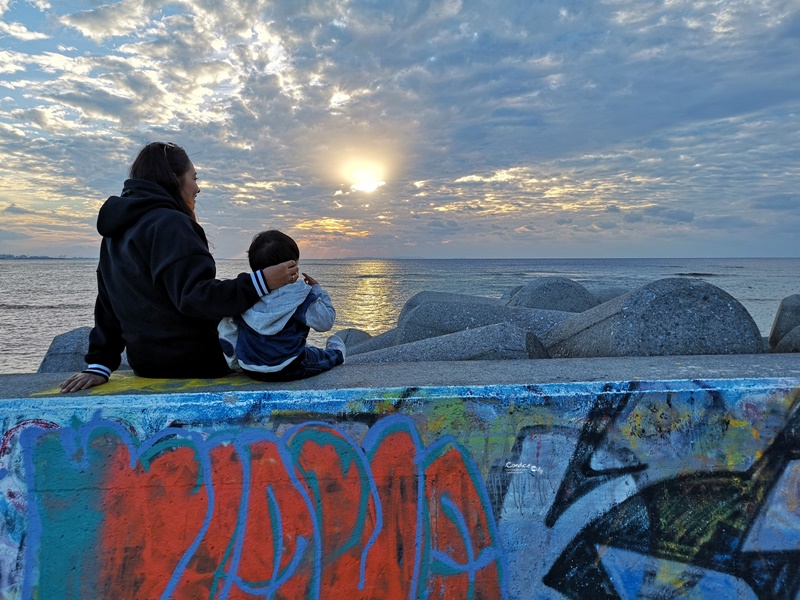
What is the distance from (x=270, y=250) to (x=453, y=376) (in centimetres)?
114

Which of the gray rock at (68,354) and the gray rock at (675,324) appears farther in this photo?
the gray rock at (68,354)

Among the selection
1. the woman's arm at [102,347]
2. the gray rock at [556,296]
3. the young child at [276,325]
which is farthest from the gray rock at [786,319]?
the woman's arm at [102,347]

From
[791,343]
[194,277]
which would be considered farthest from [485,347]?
[791,343]

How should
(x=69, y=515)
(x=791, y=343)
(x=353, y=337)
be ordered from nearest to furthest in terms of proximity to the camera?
(x=69, y=515), (x=791, y=343), (x=353, y=337)

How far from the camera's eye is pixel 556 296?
330 inches

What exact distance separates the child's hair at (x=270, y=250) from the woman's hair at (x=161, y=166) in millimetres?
513

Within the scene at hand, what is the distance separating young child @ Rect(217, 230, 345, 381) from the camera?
2754 millimetres

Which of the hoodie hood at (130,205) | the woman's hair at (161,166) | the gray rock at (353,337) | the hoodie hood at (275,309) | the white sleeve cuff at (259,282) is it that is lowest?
the gray rock at (353,337)

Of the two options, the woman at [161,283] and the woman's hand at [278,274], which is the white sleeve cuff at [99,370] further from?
the woman's hand at [278,274]

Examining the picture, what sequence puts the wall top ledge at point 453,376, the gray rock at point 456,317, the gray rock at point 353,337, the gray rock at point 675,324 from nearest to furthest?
the wall top ledge at point 453,376, the gray rock at point 675,324, the gray rock at point 456,317, the gray rock at point 353,337

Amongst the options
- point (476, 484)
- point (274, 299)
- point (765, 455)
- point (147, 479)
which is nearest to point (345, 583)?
point (476, 484)

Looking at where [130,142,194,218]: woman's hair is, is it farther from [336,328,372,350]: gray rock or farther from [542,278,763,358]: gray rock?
[336,328,372,350]: gray rock

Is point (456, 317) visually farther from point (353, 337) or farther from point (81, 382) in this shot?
point (353, 337)

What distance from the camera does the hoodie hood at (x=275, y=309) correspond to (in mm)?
2740
